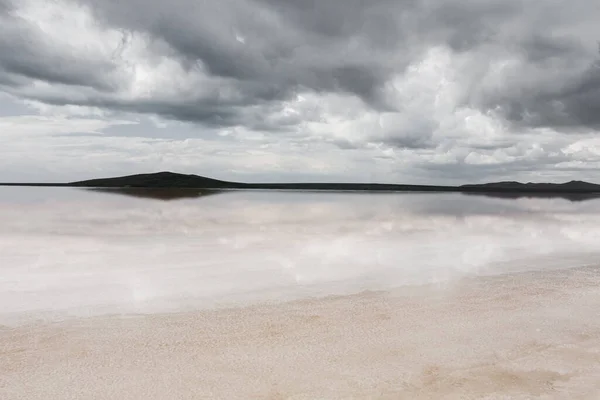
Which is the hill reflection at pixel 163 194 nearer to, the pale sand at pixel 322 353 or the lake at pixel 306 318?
the lake at pixel 306 318

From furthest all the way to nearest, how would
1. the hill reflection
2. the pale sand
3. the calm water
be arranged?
the hill reflection < the calm water < the pale sand

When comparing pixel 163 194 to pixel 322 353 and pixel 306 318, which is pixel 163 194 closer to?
pixel 306 318

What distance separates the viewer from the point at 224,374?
646cm

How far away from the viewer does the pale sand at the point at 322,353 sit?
19.9 feet

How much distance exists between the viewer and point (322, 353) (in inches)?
286

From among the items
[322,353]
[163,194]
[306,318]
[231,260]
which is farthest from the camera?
[163,194]

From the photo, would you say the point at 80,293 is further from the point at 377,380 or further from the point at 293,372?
the point at 377,380

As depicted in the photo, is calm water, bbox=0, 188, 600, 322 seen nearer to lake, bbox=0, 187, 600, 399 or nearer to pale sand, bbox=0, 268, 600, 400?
lake, bbox=0, 187, 600, 399

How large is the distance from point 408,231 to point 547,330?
17.5m

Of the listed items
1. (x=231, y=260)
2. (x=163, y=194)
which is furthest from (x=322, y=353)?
(x=163, y=194)

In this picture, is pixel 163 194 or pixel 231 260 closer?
pixel 231 260

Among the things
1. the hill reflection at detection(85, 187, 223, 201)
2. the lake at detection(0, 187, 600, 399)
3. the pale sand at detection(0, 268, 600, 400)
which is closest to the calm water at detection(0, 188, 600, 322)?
the lake at detection(0, 187, 600, 399)

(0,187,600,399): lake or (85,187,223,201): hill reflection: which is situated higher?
(0,187,600,399): lake

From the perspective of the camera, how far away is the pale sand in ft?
19.9
